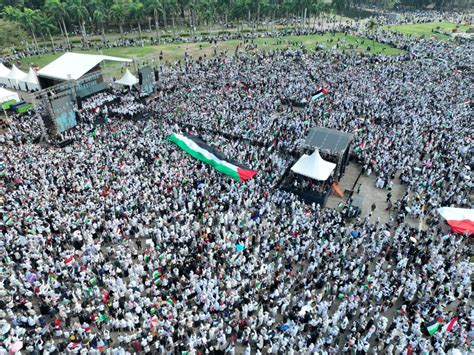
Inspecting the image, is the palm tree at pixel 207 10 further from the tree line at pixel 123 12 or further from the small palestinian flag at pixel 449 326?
the small palestinian flag at pixel 449 326

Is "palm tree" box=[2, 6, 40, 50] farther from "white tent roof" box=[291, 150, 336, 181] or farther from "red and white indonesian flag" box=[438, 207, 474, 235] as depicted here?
"red and white indonesian flag" box=[438, 207, 474, 235]

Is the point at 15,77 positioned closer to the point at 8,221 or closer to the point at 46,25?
the point at 46,25

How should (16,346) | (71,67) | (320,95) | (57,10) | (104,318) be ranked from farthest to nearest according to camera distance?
(57,10) < (71,67) < (320,95) < (104,318) < (16,346)

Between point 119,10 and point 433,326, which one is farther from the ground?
point 119,10

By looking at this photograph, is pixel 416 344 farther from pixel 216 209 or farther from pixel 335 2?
pixel 335 2

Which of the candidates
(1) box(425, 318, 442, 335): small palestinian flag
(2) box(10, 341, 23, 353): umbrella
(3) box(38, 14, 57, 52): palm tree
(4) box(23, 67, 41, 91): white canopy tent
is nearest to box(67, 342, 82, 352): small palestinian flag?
(2) box(10, 341, 23, 353): umbrella

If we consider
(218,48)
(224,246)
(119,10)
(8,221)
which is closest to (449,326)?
(224,246)
